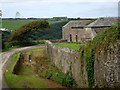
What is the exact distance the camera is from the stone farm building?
29156 mm

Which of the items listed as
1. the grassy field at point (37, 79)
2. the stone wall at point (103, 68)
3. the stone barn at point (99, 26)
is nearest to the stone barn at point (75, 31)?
the stone barn at point (99, 26)

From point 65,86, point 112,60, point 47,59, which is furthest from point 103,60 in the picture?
point 47,59

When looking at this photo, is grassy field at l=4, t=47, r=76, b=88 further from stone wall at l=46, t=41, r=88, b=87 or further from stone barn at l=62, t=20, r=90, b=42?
stone barn at l=62, t=20, r=90, b=42

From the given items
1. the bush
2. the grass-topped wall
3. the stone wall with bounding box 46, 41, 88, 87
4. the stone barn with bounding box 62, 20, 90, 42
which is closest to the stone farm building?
the stone barn with bounding box 62, 20, 90, 42

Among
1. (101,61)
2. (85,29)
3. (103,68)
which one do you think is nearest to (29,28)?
(85,29)

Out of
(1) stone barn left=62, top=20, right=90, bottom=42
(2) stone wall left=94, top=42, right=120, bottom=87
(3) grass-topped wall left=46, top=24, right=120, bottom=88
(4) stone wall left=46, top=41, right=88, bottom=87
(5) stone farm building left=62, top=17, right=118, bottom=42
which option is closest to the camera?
(2) stone wall left=94, top=42, right=120, bottom=87

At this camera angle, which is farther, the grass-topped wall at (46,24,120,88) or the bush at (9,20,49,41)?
the bush at (9,20,49,41)

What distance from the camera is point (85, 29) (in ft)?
105

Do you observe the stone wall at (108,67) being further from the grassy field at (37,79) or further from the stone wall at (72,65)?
the grassy field at (37,79)

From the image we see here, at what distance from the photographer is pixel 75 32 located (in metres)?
37.7

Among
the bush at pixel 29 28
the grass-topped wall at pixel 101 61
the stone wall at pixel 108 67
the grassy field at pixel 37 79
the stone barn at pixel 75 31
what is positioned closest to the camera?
the stone wall at pixel 108 67

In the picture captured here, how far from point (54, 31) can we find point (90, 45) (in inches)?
2396

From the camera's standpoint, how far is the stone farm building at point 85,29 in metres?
29.2

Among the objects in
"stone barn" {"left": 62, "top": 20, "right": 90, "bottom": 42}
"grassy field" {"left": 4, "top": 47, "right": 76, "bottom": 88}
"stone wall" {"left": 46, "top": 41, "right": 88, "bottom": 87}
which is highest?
"stone barn" {"left": 62, "top": 20, "right": 90, "bottom": 42}
